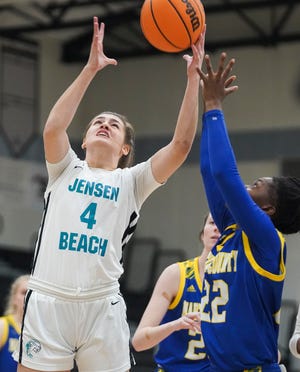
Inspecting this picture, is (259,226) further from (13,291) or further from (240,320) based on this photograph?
(13,291)

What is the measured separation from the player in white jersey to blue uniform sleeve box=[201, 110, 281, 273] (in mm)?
557

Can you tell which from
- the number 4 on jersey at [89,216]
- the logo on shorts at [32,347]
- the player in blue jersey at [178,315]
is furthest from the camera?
the player in blue jersey at [178,315]

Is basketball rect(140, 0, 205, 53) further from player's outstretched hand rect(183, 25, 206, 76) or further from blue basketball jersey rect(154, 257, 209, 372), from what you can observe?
blue basketball jersey rect(154, 257, 209, 372)

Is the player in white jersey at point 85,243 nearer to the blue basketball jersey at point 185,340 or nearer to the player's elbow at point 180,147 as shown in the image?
the player's elbow at point 180,147

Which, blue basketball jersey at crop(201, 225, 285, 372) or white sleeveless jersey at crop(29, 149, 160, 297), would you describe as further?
white sleeveless jersey at crop(29, 149, 160, 297)

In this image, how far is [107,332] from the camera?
3932 mm

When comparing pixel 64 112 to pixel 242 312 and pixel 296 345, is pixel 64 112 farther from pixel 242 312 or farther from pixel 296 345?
pixel 296 345

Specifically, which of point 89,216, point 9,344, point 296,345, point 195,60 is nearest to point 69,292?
point 89,216

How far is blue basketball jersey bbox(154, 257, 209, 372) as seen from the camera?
15.4 ft

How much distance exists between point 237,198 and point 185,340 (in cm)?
174

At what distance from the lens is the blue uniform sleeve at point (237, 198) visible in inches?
128

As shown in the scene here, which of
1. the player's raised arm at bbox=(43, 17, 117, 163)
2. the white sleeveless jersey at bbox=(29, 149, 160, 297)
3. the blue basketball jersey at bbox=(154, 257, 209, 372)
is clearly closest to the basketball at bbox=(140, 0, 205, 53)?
the player's raised arm at bbox=(43, 17, 117, 163)

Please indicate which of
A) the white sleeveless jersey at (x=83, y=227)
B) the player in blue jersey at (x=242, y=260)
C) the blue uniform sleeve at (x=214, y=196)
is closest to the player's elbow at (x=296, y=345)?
the player in blue jersey at (x=242, y=260)

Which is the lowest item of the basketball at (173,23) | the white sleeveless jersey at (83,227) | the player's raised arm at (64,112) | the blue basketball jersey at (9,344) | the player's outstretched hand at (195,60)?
the blue basketball jersey at (9,344)
